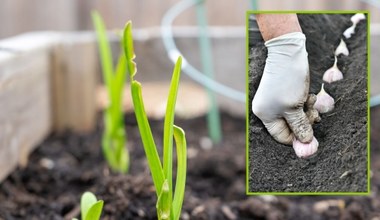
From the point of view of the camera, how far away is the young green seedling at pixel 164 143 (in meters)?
0.71

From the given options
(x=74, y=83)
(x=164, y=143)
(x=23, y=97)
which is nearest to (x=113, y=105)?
(x=23, y=97)

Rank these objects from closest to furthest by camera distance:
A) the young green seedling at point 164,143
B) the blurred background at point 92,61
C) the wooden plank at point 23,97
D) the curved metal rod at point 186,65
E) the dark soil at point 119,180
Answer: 1. the young green seedling at point 164,143
2. the dark soil at point 119,180
3. the wooden plank at point 23,97
4. the blurred background at point 92,61
5. the curved metal rod at point 186,65

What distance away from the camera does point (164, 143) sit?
2.38ft

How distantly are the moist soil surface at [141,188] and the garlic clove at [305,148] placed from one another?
1.48ft

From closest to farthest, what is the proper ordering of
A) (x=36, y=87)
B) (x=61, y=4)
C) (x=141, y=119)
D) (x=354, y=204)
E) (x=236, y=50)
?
1. (x=141, y=119)
2. (x=354, y=204)
3. (x=36, y=87)
4. (x=236, y=50)
5. (x=61, y=4)

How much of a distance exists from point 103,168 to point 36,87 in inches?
12.9

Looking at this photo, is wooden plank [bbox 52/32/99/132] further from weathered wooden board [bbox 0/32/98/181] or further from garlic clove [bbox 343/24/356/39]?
garlic clove [bbox 343/24/356/39]

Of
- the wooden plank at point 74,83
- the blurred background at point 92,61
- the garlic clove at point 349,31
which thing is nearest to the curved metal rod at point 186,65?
the blurred background at point 92,61

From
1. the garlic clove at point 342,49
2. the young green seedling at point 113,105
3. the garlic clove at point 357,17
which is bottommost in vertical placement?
the young green seedling at point 113,105

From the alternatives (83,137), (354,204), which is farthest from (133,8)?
(354,204)

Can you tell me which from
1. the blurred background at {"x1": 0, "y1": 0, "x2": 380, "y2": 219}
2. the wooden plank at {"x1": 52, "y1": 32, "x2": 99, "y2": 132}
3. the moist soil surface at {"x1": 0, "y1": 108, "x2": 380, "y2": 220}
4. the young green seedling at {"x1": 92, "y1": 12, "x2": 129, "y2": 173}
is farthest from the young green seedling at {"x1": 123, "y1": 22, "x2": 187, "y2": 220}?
the wooden plank at {"x1": 52, "y1": 32, "x2": 99, "y2": 132}

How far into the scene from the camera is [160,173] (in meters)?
0.74

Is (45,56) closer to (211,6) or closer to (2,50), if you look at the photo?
(2,50)

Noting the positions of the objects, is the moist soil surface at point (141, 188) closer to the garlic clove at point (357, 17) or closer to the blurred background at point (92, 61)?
the blurred background at point (92, 61)
